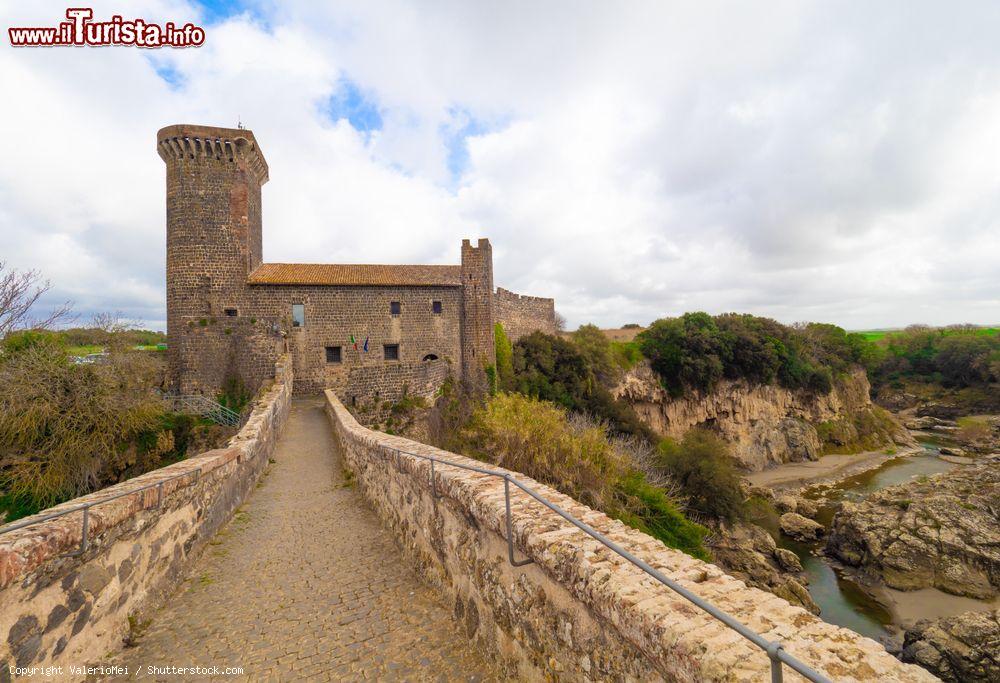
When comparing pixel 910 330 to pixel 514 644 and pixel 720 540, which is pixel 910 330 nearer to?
pixel 720 540

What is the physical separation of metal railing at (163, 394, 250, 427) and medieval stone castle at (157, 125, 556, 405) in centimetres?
78

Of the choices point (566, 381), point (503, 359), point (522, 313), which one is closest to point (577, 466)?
point (503, 359)

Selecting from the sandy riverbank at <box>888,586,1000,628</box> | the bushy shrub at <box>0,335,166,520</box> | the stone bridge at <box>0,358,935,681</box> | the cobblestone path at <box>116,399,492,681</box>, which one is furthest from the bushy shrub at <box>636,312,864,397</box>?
the bushy shrub at <box>0,335,166,520</box>

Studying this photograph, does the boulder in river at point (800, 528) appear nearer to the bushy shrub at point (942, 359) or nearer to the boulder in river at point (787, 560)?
the boulder in river at point (787, 560)

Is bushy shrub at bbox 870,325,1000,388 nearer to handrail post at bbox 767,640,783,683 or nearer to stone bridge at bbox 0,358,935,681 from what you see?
stone bridge at bbox 0,358,935,681

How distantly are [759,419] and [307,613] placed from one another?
36.9 meters

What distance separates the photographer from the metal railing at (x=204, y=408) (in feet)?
61.2

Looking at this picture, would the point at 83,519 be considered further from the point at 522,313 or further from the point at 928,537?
the point at 522,313

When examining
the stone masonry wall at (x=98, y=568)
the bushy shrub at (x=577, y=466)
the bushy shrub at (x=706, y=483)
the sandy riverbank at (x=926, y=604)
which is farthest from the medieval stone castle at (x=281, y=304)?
the sandy riverbank at (x=926, y=604)

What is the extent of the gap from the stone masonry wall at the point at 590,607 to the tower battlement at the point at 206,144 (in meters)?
23.4

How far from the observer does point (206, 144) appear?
68.5 ft

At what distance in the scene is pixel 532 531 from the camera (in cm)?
299

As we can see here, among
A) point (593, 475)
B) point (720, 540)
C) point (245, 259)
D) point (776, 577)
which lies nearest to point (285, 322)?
point (245, 259)

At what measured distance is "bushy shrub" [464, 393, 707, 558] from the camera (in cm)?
1133
